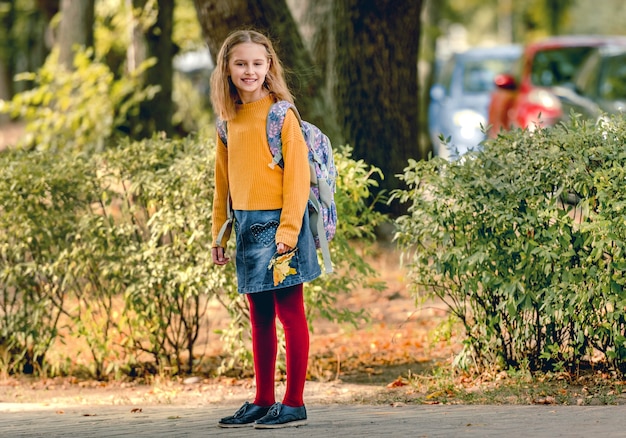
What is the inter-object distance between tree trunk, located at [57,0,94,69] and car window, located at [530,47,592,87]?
5.77 meters

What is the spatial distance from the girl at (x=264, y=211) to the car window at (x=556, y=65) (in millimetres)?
10711

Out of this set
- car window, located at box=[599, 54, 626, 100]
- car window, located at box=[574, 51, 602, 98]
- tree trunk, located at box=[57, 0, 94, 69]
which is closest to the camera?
car window, located at box=[599, 54, 626, 100]

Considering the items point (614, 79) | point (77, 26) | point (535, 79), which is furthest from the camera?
point (77, 26)

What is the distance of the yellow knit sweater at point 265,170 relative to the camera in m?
5.39

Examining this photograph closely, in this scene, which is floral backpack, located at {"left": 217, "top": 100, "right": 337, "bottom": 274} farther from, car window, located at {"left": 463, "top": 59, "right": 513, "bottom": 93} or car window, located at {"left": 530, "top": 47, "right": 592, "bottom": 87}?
car window, located at {"left": 463, "top": 59, "right": 513, "bottom": 93}

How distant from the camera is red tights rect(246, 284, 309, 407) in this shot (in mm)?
5586

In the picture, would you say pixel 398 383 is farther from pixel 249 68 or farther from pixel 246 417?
pixel 249 68

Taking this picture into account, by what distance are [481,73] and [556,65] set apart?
4.97 metres

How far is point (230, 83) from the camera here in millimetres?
5652

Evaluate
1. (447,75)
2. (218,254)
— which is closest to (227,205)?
(218,254)

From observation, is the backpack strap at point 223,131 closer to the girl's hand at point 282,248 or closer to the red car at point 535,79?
the girl's hand at point 282,248

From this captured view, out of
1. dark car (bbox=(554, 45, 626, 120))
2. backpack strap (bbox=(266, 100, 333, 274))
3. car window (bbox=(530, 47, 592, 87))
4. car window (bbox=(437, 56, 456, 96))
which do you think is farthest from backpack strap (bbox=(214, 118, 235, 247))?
car window (bbox=(437, 56, 456, 96))

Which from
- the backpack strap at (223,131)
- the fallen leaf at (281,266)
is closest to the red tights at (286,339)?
the fallen leaf at (281,266)

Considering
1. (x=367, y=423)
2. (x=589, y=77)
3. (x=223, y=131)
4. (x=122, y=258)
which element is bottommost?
(x=367, y=423)
